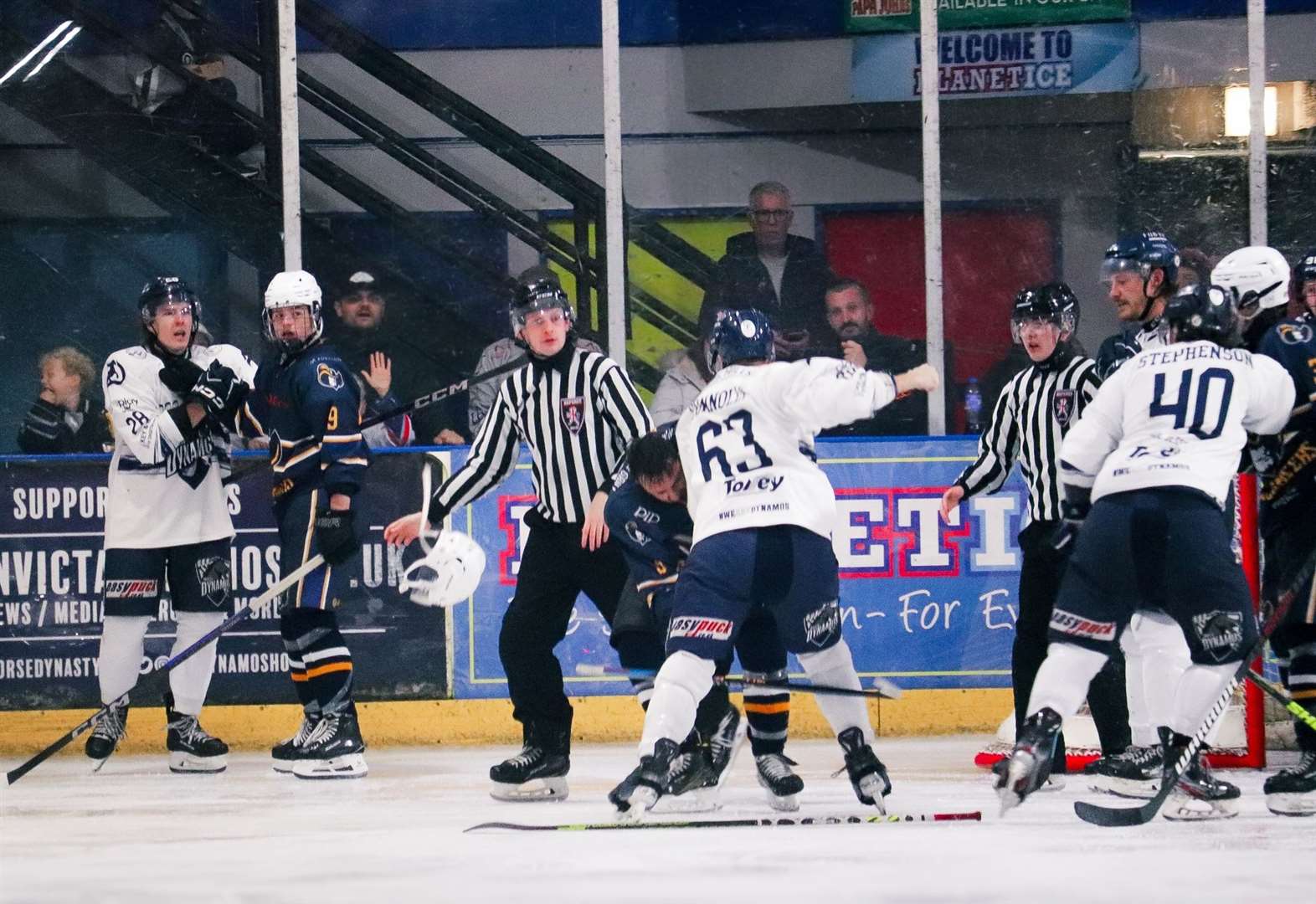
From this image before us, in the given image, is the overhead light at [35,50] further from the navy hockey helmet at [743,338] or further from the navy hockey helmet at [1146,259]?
the navy hockey helmet at [1146,259]

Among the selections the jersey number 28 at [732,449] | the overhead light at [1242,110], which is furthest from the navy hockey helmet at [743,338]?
the overhead light at [1242,110]

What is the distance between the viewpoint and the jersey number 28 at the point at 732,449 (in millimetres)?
4090

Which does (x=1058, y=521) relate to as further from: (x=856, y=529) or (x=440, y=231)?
Answer: (x=440, y=231)

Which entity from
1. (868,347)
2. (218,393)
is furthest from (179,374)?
(868,347)

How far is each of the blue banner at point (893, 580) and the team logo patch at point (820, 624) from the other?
5.39 ft

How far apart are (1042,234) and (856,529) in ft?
3.66

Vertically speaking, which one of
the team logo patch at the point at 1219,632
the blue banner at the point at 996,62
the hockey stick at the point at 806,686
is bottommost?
the hockey stick at the point at 806,686

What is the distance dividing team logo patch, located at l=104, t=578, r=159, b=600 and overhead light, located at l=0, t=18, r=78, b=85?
1719mm

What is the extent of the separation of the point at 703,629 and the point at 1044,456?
125cm

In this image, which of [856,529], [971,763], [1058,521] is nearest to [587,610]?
[856,529]

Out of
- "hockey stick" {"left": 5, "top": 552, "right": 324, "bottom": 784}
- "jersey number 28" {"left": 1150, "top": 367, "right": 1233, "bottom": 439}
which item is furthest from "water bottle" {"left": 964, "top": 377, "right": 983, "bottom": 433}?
"hockey stick" {"left": 5, "top": 552, "right": 324, "bottom": 784}

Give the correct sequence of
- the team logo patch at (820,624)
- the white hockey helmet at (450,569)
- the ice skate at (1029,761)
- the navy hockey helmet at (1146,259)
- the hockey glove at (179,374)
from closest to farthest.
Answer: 1. the ice skate at (1029,761)
2. the team logo patch at (820,624)
3. the navy hockey helmet at (1146,259)
4. the hockey glove at (179,374)
5. the white hockey helmet at (450,569)

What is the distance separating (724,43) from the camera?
602 cm

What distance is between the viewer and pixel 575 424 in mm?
4750
